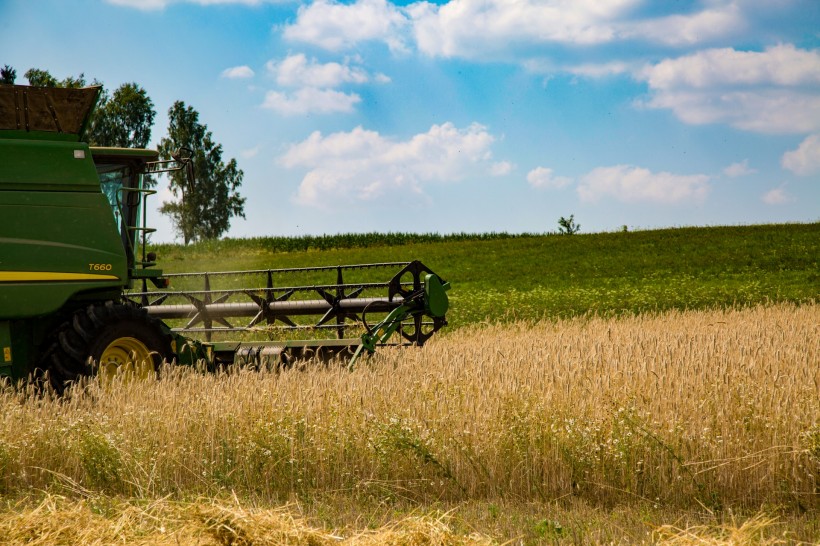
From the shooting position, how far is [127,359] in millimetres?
8773

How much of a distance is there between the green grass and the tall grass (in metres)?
12.3

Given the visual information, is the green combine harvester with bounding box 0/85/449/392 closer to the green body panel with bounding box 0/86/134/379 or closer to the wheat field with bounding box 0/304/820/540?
the green body panel with bounding box 0/86/134/379

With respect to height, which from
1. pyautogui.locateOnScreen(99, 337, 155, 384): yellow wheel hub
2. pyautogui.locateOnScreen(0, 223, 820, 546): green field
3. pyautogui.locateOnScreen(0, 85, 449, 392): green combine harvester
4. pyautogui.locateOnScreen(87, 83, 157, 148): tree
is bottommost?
pyautogui.locateOnScreen(0, 223, 820, 546): green field

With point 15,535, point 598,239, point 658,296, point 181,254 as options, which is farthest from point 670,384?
point 181,254

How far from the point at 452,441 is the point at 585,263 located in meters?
26.7

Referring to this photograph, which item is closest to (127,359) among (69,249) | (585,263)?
(69,249)

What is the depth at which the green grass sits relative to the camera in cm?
2256

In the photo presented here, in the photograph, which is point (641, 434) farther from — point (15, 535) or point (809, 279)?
point (809, 279)

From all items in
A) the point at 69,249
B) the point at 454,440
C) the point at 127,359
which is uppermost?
the point at 69,249

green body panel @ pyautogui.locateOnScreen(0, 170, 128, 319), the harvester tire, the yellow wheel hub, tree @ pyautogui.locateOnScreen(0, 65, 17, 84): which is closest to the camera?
green body panel @ pyautogui.locateOnScreen(0, 170, 128, 319)

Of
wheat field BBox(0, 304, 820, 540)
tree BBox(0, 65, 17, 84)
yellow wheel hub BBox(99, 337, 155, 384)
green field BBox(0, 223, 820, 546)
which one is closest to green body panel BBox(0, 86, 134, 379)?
yellow wheel hub BBox(99, 337, 155, 384)

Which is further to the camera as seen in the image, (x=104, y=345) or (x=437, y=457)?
(x=104, y=345)

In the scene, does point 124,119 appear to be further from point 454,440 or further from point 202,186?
point 454,440

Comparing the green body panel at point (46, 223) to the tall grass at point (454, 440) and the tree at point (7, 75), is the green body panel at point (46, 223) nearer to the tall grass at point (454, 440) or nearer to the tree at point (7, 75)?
the tall grass at point (454, 440)
